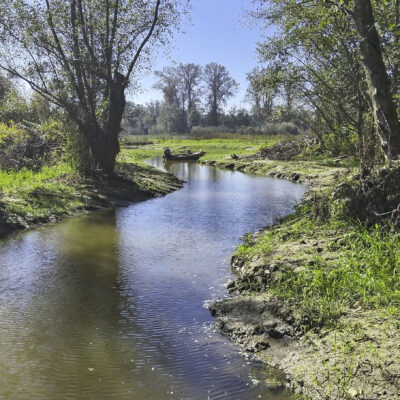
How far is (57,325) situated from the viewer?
6652mm

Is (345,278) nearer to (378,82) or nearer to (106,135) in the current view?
(378,82)

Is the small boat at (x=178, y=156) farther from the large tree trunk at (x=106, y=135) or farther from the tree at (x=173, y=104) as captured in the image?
the tree at (x=173, y=104)

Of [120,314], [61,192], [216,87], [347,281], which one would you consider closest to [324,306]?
[347,281]

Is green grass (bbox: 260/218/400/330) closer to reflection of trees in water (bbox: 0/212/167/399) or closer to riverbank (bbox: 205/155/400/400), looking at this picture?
riverbank (bbox: 205/155/400/400)

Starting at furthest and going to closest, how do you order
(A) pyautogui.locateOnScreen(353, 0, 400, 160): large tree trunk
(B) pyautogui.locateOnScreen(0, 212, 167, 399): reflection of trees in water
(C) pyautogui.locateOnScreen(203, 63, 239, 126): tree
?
(C) pyautogui.locateOnScreen(203, 63, 239, 126): tree < (A) pyautogui.locateOnScreen(353, 0, 400, 160): large tree trunk < (B) pyautogui.locateOnScreen(0, 212, 167, 399): reflection of trees in water

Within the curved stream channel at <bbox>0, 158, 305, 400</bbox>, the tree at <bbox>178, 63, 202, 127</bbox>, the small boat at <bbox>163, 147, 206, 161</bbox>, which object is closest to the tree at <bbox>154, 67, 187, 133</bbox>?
the tree at <bbox>178, 63, 202, 127</bbox>

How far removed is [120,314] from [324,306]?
10.6ft

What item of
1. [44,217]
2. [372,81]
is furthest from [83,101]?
[372,81]

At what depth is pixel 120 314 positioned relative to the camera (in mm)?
7145

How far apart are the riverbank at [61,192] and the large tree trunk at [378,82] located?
999cm

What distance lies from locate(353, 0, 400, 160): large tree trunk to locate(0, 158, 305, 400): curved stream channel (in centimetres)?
435

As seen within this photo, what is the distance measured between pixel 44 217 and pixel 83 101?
8133mm

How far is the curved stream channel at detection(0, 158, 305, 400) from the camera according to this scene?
5160 mm

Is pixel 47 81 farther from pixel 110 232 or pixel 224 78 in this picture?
pixel 224 78
